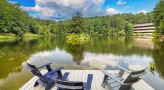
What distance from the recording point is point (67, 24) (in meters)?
57.0

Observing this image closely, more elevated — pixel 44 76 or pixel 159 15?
pixel 159 15

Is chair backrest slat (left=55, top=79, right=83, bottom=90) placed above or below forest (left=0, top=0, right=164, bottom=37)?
below

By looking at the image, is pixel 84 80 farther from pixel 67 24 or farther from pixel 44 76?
pixel 67 24

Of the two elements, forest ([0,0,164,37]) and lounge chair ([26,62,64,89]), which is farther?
forest ([0,0,164,37])

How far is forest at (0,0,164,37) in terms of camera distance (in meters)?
54.9

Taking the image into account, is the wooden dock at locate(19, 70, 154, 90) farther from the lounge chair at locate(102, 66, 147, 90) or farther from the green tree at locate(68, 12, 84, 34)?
the green tree at locate(68, 12, 84, 34)

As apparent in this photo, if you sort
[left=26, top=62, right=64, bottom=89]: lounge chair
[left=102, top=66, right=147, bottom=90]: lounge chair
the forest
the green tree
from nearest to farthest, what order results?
[left=102, top=66, right=147, bottom=90]: lounge chair < [left=26, top=62, right=64, bottom=89]: lounge chair < the green tree < the forest

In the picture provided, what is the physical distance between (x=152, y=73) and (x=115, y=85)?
5.94 metres

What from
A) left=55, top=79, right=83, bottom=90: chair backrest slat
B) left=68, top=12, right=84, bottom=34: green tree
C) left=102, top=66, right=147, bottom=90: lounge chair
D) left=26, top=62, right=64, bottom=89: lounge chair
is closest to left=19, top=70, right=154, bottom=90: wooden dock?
left=26, top=62, right=64, bottom=89: lounge chair

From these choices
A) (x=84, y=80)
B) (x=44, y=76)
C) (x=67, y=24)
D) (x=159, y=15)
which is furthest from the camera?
(x=67, y=24)

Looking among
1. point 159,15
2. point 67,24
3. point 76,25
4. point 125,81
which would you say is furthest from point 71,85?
point 159,15

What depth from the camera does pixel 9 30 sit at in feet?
190

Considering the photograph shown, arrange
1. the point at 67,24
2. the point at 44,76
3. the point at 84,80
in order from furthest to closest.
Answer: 1. the point at 67,24
2. the point at 84,80
3. the point at 44,76

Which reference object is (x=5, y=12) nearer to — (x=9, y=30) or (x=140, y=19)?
(x=9, y=30)
